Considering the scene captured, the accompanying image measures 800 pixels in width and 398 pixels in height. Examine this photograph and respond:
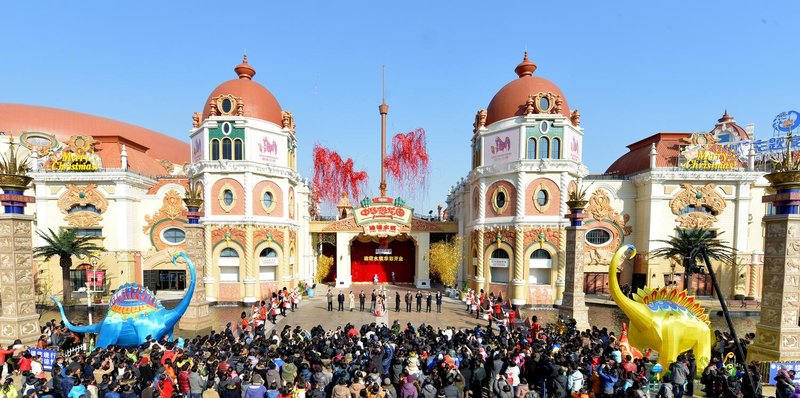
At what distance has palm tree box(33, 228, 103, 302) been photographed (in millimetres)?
21812

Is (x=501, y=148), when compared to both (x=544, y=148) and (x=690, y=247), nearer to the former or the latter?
(x=544, y=148)

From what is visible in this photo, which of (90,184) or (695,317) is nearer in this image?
(695,317)

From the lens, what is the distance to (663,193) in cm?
2439

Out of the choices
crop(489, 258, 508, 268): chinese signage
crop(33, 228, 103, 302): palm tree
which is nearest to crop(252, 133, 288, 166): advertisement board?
crop(33, 228, 103, 302): palm tree

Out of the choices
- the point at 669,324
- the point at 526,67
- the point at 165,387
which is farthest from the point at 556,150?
the point at 165,387

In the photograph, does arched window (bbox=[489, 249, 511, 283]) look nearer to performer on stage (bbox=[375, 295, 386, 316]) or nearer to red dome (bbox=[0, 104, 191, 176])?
performer on stage (bbox=[375, 295, 386, 316])

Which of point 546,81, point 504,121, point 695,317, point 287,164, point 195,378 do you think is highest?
point 546,81

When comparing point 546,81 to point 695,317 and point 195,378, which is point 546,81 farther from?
point 195,378

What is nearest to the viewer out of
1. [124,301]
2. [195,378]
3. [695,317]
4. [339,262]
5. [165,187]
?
[195,378]

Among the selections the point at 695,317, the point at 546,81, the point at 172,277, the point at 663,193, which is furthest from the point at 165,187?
the point at 663,193

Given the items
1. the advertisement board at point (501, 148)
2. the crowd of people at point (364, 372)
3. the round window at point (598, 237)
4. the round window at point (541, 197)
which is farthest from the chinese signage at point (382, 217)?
the crowd of people at point (364, 372)

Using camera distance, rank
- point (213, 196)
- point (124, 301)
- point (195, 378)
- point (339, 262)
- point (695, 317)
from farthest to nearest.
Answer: point (339, 262)
point (213, 196)
point (124, 301)
point (695, 317)
point (195, 378)

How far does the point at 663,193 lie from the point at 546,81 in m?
10.6

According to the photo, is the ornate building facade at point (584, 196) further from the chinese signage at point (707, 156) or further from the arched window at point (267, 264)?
the arched window at point (267, 264)
